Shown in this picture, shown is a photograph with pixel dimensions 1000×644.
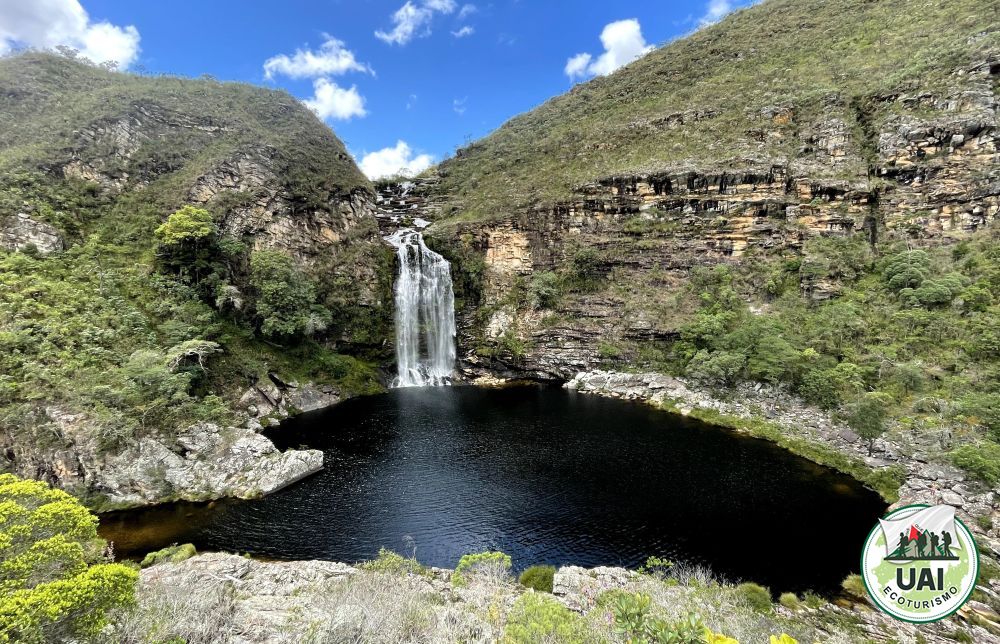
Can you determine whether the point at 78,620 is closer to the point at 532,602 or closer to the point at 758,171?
the point at 532,602

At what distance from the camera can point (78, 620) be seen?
26.9 ft

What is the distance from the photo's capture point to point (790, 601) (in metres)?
13.5

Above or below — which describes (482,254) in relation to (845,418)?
above

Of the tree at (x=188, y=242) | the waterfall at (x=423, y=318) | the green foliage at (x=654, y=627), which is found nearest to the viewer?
the green foliage at (x=654, y=627)

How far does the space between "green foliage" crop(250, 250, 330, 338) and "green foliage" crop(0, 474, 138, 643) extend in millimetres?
28966

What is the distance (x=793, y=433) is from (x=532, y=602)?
25.5 metres

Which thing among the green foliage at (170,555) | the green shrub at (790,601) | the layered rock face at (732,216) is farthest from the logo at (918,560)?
the layered rock face at (732,216)

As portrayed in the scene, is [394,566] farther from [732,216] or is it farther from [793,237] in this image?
[793,237]

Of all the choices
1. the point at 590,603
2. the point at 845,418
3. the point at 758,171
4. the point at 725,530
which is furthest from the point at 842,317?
the point at 590,603

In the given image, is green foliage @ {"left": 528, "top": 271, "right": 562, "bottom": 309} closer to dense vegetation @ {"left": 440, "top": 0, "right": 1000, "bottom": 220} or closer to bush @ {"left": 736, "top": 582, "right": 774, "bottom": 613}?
dense vegetation @ {"left": 440, "top": 0, "right": 1000, "bottom": 220}

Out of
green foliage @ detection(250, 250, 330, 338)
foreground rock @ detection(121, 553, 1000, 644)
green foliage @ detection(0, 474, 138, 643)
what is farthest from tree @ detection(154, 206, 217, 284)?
green foliage @ detection(0, 474, 138, 643)

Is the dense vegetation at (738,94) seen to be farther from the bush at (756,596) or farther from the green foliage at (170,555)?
the bush at (756,596)

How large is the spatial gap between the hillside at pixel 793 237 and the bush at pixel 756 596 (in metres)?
13.2

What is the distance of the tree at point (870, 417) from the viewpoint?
24734 millimetres
